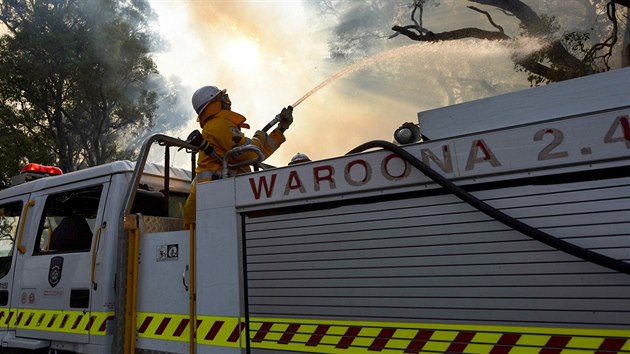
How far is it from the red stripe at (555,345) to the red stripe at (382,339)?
0.67 metres

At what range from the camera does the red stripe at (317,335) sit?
2337 millimetres

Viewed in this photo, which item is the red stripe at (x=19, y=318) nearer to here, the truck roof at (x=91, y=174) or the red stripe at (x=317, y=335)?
the truck roof at (x=91, y=174)

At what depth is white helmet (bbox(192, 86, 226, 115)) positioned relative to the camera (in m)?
3.83

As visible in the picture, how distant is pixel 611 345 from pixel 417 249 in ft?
2.78

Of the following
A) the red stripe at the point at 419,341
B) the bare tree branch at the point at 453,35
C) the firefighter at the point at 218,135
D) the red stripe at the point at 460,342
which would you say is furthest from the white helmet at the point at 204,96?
the bare tree branch at the point at 453,35

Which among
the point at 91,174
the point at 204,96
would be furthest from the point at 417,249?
the point at 91,174

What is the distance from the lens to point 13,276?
163 inches

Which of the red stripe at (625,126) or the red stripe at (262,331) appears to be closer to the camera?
the red stripe at (625,126)

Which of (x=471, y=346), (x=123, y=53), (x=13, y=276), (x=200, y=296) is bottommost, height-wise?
(x=471, y=346)

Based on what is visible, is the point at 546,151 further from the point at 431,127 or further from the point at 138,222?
the point at 138,222

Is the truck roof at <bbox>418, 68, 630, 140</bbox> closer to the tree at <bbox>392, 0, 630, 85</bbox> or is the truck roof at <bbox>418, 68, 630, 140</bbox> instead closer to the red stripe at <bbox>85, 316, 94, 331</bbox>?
the red stripe at <bbox>85, 316, 94, 331</bbox>

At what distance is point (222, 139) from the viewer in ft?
12.0

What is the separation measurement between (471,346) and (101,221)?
299 cm

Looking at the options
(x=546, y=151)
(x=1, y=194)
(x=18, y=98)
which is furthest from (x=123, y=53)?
(x=546, y=151)
